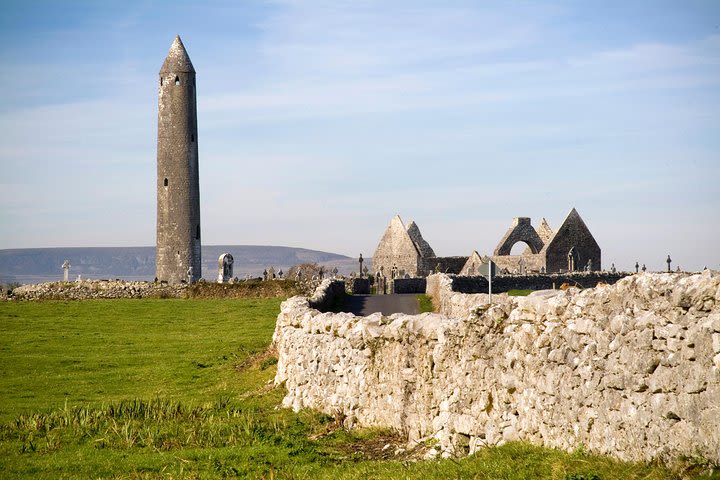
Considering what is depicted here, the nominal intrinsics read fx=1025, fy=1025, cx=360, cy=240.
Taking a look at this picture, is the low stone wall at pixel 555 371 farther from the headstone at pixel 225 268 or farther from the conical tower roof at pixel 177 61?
the conical tower roof at pixel 177 61

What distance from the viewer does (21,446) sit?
1697cm

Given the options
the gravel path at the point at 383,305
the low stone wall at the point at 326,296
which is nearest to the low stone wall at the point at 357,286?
the low stone wall at the point at 326,296

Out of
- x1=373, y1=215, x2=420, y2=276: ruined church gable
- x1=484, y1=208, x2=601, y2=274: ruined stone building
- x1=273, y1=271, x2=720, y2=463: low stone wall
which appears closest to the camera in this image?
x1=273, y1=271, x2=720, y2=463: low stone wall

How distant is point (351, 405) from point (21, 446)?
18.1ft

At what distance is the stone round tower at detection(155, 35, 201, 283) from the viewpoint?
2901 inches

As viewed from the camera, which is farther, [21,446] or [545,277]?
[545,277]

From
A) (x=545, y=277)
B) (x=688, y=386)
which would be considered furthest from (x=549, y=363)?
(x=545, y=277)

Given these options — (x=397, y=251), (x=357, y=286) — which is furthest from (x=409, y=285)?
(x=397, y=251)

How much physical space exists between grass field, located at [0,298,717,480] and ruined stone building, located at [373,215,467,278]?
3981 centimetres

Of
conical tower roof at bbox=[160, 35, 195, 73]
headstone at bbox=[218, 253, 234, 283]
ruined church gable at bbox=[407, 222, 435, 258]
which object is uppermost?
conical tower roof at bbox=[160, 35, 195, 73]

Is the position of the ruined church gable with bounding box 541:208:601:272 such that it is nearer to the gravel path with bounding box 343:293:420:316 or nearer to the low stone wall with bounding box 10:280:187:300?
the low stone wall with bounding box 10:280:187:300

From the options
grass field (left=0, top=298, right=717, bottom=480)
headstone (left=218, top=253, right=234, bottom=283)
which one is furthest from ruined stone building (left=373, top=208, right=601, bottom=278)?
grass field (left=0, top=298, right=717, bottom=480)

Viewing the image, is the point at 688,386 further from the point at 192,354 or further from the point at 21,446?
the point at 192,354

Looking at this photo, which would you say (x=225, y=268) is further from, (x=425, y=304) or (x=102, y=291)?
(x=425, y=304)
